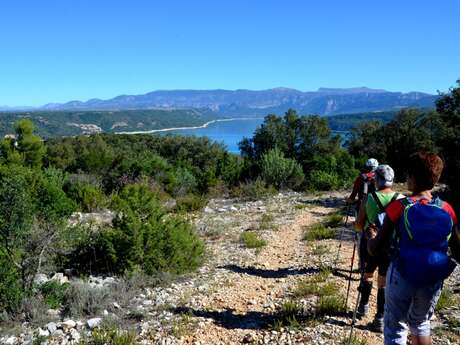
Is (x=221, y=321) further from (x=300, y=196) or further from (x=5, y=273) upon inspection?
(x=300, y=196)

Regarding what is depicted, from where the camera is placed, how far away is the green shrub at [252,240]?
8523 millimetres

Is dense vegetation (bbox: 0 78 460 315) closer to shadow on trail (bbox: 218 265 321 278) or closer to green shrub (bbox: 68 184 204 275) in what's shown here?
green shrub (bbox: 68 184 204 275)

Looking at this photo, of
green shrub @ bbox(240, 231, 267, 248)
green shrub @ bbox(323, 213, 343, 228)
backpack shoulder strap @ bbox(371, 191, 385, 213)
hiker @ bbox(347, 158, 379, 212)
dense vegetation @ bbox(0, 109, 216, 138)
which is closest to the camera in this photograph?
backpack shoulder strap @ bbox(371, 191, 385, 213)

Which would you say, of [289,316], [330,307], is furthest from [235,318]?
[330,307]

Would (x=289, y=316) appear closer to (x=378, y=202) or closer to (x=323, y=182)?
(x=378, y=202)

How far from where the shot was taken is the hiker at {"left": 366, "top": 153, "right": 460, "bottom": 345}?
2877 millimetres

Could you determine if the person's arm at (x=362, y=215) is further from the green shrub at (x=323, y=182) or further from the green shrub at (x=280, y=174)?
the green shrub at (x=280, y=174)

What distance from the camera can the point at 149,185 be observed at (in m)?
16.9

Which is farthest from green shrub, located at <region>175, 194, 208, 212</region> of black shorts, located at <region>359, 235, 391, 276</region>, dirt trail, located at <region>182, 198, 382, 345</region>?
black shorts, located at <region>359, 235, 391, 276</region>

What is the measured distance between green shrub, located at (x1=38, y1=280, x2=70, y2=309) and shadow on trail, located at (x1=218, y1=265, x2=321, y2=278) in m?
2.72

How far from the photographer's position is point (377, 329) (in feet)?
15.0

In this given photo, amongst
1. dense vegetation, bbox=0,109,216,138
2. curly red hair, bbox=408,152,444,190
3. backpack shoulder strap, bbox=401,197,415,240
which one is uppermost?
curly red hair, bbox=408,152,444,190

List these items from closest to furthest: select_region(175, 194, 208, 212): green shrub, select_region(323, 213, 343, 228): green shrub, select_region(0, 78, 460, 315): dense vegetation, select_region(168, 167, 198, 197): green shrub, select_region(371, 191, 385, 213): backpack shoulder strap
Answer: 1. select_region(371, 191, 385, 213): backpack shoulder strap
2. select_region(0, 78, 460, 315): dense vegetation
3. select_region(323, 213, 343, 228): green shrub
4. select_region(175, 194, 208, 212): green shrub
5. select_region(168, 167, 198, 197): green shrub

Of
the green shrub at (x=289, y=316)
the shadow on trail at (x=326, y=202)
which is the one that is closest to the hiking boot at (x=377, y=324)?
the green shrub at (x=289, y=316)
